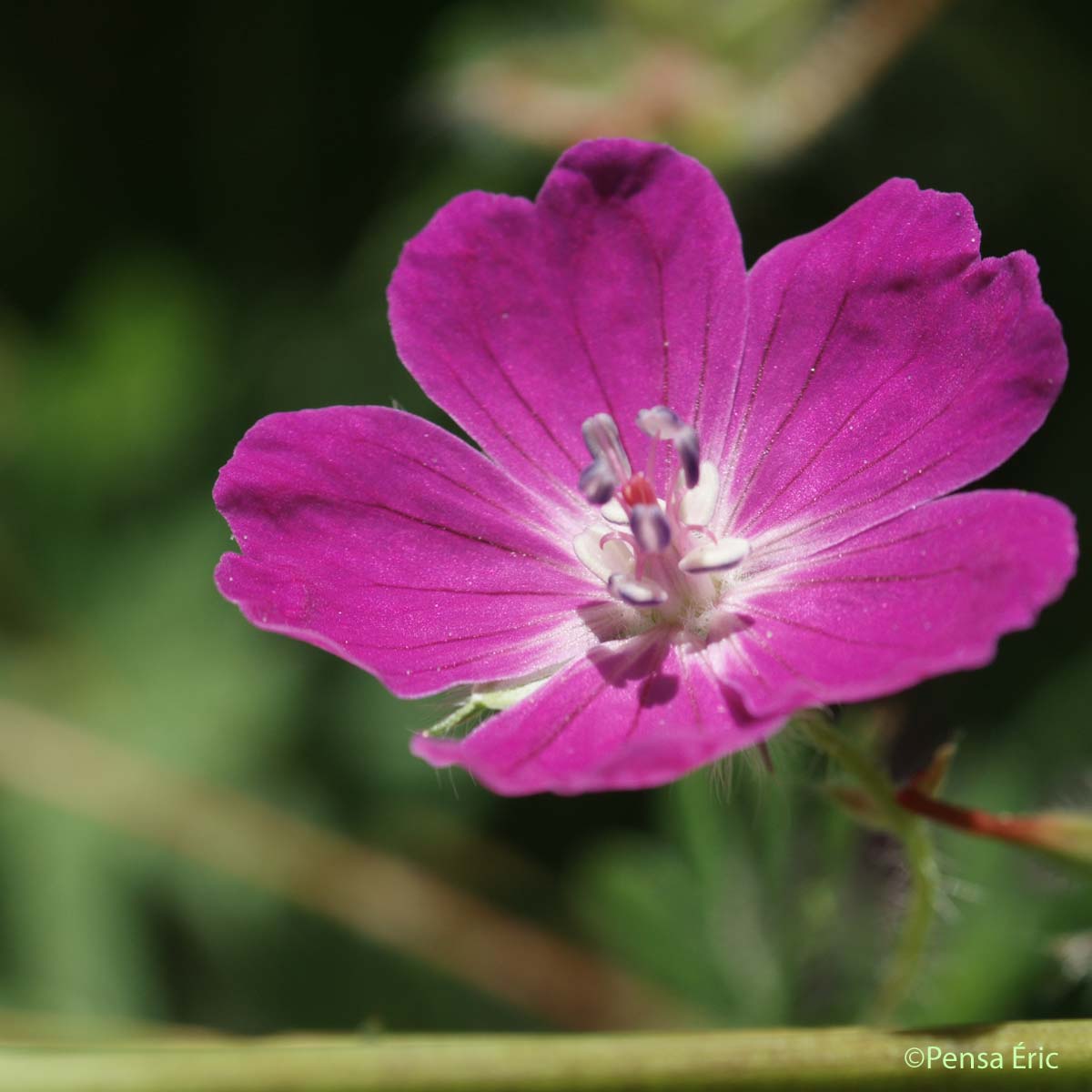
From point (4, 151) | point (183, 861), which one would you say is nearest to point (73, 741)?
point (183, 861)

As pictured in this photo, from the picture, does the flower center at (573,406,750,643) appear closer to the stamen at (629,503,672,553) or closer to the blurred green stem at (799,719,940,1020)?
the stamen at (629,503,672,553)

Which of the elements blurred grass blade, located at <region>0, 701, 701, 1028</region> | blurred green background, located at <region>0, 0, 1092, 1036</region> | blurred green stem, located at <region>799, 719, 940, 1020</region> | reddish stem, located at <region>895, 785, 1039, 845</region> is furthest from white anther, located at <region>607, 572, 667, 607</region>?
blurred grass blade, located at <region>0, 701, 701, 1028</region>

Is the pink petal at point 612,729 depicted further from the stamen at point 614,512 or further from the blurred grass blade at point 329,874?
the blurred grass blade at point 329,874

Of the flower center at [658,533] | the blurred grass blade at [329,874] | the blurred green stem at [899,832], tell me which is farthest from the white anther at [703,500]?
the blurred grass blade at [329,874]

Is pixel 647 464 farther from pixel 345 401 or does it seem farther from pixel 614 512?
A: pixel 345 401

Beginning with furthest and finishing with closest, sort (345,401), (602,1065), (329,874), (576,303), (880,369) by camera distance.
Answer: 1. (345,401)
2. (329,874)
3. (576,303)
4. (880,369)
5. (602,1065)

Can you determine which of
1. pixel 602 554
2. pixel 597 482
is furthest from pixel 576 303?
pixel 602 554
